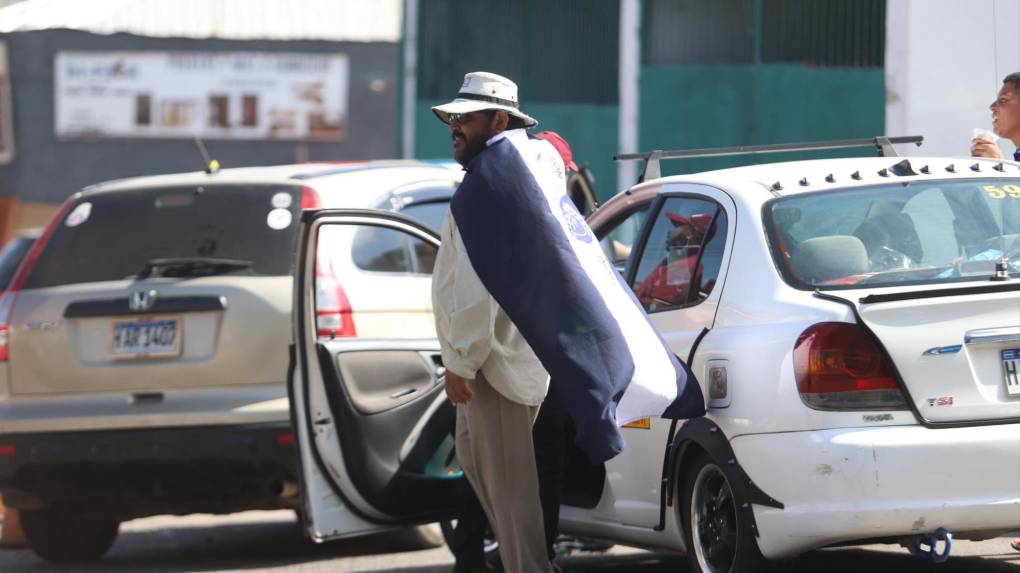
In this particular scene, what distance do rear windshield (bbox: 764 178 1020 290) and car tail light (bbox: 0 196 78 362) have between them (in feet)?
12.4

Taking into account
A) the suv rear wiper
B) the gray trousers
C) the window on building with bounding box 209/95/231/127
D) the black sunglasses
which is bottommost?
the gray trousers

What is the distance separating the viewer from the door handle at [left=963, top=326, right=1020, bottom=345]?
5.13 m

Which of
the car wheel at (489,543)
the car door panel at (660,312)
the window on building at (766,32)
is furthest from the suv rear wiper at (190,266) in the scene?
the window on building at (766,32)

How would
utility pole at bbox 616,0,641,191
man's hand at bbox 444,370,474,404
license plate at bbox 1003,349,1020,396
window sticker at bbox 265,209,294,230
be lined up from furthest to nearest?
utility pole at bbox 616,0,641,191 → window sticker at bbox 265,209,294,230 → man's hand at bbox 444,370,474,404 → license plate at bbox 1003,349,1020,396

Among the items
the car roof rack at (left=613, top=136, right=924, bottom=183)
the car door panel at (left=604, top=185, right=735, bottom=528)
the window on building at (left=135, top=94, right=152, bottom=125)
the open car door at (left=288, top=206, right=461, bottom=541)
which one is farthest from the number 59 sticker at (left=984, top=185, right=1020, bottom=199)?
the window on building at (left=135, top=94, right=152, bottom=125)

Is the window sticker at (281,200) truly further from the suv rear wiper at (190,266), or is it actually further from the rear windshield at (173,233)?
the suv rear wiper at (190,266)

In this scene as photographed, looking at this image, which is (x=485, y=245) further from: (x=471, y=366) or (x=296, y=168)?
(x=296, y=168)

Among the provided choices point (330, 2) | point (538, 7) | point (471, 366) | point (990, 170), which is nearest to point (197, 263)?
point (471, 366)

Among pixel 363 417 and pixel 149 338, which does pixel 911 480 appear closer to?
pixel 363 417

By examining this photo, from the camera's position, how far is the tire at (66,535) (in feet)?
27.8

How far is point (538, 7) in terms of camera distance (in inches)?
776

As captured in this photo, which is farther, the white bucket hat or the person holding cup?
the person holding cup

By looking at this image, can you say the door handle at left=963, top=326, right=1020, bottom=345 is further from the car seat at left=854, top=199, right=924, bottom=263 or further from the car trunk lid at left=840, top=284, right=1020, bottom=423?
the car seat at left=854, top=199, right=924, bottom=263

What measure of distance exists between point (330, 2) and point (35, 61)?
3937 millimetres
